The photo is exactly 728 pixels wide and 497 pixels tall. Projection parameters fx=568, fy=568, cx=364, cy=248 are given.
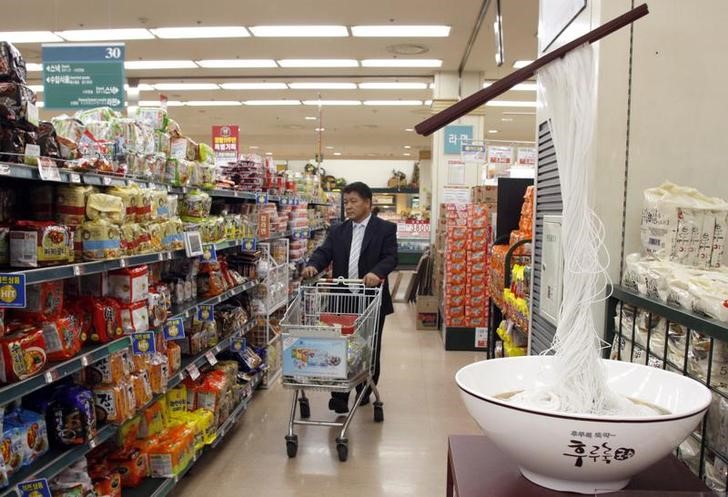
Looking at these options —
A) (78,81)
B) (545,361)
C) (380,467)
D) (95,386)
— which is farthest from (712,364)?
(78,81)

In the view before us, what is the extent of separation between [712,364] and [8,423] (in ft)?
7.50

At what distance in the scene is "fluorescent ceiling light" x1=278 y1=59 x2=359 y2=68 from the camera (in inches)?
380

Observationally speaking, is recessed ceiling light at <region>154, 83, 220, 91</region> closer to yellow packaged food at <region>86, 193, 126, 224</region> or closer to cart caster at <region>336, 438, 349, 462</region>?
cart caster at <region>336, 438, 349, 462</region>

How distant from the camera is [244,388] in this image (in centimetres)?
441

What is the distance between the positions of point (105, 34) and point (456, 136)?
5685 millimetres

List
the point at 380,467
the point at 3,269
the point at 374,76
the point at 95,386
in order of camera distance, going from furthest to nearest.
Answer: the point at 374,76
the point at 380,467
the point at 95,386
the point at 3,269

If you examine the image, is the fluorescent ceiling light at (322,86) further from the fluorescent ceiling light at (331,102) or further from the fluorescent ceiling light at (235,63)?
the fluorescent ceiling light at (235,63)

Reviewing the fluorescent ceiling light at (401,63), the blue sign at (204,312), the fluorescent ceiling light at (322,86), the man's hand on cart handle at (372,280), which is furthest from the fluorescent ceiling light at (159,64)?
the blue sign at (204,312)

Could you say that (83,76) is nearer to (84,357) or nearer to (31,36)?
(31,36)

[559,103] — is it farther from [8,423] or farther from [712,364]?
[8,423]

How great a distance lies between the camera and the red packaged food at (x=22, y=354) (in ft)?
6.36

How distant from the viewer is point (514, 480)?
3.56 feet

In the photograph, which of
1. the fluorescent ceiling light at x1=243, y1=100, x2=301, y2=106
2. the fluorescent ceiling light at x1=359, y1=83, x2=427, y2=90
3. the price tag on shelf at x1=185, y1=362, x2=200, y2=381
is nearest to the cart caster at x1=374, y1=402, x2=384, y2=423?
the price tag on shelf at x1=185, y1=362, x2=200, y2=381

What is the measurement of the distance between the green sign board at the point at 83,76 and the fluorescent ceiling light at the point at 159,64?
350 centimetres
